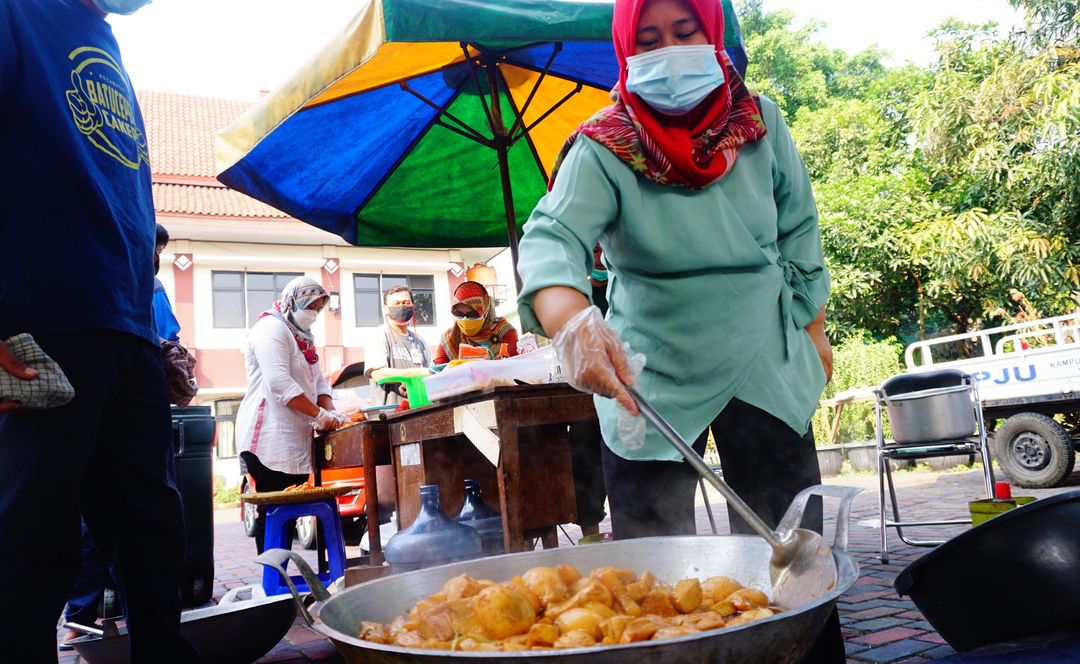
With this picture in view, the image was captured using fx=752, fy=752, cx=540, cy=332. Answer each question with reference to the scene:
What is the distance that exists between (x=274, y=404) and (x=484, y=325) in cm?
142

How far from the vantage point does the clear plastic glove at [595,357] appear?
1295mm

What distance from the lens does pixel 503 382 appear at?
310 cm

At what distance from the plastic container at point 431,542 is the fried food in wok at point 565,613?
172 centimetres

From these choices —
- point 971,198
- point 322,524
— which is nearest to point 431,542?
point 322,524

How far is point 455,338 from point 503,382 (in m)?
1.91

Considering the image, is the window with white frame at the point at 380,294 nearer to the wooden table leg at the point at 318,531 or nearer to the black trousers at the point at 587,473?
the wooden table leg at the point at 318,531

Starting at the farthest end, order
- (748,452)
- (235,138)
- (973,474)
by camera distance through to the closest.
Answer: (973,474) < (235,138) < (748,452)

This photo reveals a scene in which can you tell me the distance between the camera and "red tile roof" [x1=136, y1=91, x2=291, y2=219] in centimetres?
1923

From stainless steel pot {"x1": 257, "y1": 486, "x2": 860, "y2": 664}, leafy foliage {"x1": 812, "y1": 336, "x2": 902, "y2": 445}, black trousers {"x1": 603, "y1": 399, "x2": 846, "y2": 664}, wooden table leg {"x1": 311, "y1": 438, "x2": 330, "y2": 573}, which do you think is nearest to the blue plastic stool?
wooden table leg {"x1": 311, "y1": 438, "x2": 330, "y2": 573}

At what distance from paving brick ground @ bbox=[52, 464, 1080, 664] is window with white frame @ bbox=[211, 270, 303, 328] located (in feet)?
38.0

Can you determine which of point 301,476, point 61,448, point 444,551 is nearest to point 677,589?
point 61,448

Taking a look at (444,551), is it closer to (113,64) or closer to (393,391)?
(113,64)

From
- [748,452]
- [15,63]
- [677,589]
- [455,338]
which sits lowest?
[677,589]

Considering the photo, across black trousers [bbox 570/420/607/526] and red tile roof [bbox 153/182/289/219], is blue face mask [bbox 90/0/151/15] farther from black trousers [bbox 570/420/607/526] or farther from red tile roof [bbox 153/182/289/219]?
red tile roof [bbox 153/182/289/219]
